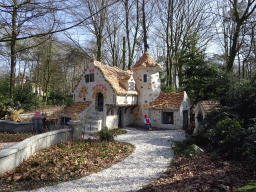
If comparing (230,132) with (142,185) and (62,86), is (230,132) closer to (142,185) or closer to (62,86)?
(142,185)

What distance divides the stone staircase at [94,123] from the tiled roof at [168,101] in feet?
15.0

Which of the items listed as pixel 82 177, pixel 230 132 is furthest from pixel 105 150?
pixel 230 132

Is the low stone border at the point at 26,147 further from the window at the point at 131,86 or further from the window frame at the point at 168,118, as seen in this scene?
the window frame at the point at 168,118

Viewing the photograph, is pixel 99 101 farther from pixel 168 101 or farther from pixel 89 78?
pixel 168 101

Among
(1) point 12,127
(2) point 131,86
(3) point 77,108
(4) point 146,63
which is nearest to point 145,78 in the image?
(4) point 146,63

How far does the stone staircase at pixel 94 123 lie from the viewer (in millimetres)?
11672

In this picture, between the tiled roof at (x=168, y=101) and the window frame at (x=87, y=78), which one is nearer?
the tiled roof at (x=168, y=101)

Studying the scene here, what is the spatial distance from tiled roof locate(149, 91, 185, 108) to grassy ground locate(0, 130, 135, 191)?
6.23m

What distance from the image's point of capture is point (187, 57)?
13750 mm

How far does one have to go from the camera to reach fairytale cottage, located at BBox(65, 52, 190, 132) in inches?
488

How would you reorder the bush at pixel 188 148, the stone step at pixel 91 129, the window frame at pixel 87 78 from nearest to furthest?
the bush at pixel 188 148, the stone step at pixel 91 129, the window frame at pixel 87 78

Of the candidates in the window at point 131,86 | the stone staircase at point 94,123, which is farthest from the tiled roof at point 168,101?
the stone staircase at point 94,123

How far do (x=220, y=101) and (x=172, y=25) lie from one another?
484 inches

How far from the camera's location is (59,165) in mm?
5676
